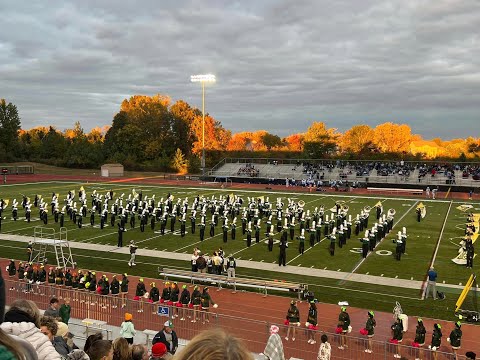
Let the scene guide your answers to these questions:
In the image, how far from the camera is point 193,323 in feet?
32.8

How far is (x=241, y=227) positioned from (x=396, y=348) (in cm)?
1512

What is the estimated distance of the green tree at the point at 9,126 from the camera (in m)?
67.6

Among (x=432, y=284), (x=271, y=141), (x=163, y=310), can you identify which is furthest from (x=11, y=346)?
(x=271, y=141)

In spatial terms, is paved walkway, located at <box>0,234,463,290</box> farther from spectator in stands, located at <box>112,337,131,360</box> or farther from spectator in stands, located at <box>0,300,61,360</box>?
spectator in stands, located at <box>0,300,61,360</box>

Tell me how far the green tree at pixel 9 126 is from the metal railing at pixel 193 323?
2477 inches

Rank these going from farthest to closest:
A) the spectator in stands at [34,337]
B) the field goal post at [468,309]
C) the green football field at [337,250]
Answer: the green football field at [337,250], the field goal post at [468,309], the spectator in stands at [34,337]

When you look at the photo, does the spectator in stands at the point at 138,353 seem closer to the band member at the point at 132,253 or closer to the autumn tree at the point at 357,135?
the band member at the point at 132,253

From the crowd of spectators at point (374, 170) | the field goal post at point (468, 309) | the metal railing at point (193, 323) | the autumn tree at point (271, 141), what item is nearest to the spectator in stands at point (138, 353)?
the metal railing at point (193, 323)

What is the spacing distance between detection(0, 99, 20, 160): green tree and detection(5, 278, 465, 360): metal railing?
62.9m

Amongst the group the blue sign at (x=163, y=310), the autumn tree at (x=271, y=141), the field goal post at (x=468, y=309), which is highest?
the autumn tree at (x=271, y=141)

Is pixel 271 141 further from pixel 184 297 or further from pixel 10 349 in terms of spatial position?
pixel 10 349

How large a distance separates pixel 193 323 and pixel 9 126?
68.1 meters

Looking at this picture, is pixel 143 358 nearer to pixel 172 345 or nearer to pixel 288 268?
pixel 172 345

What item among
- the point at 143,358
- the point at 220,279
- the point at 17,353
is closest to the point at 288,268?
the point at 220,279
